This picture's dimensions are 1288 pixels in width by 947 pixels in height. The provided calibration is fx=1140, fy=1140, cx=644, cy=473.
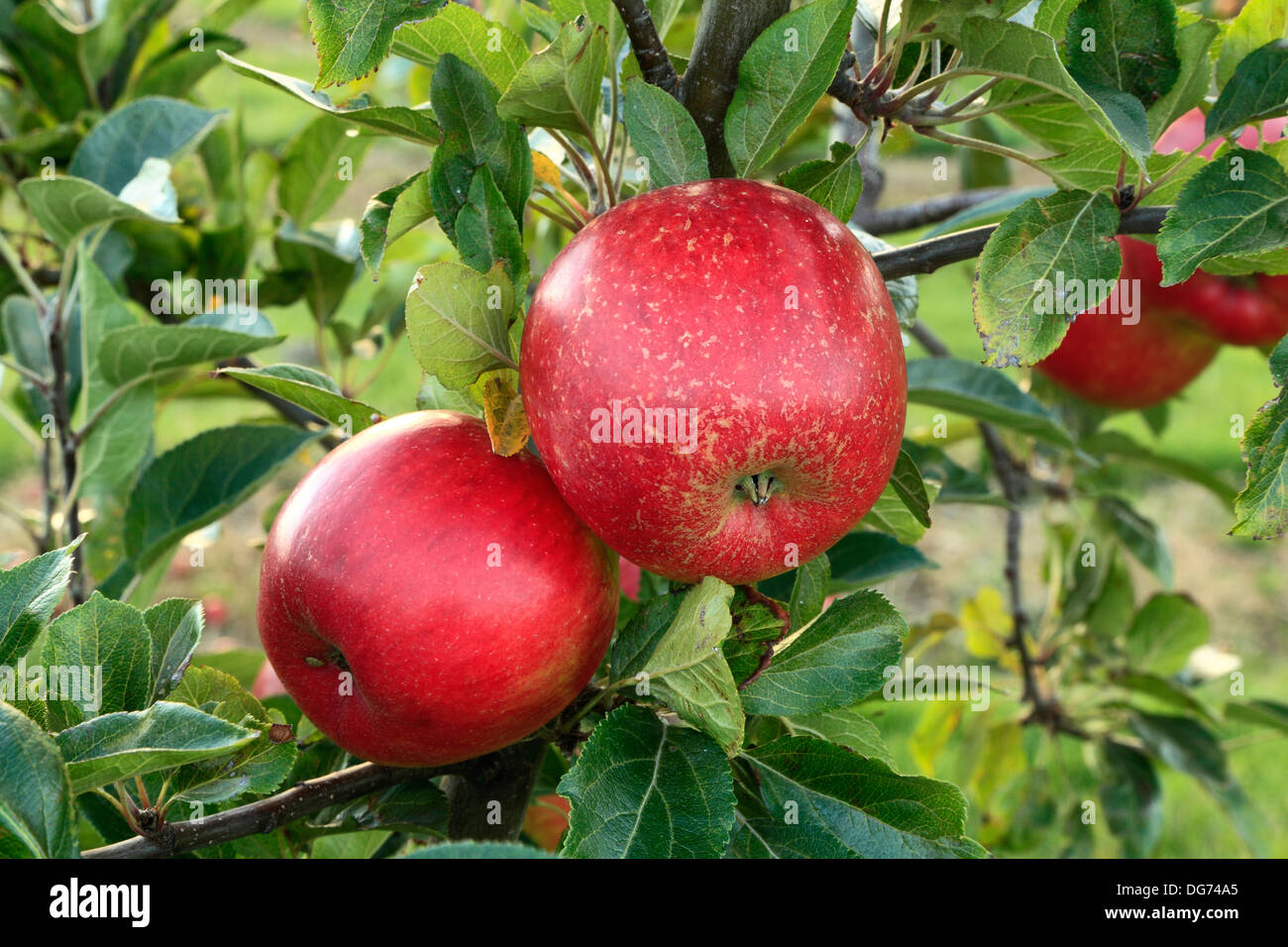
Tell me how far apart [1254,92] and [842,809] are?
48 centimetres

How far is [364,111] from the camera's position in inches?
26.2

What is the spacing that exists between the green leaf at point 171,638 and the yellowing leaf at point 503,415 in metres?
0.20

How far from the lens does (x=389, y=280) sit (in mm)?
1370

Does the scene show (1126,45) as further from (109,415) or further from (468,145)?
(109,415)

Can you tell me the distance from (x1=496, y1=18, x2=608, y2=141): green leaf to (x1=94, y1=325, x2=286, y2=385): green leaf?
33 centimetres

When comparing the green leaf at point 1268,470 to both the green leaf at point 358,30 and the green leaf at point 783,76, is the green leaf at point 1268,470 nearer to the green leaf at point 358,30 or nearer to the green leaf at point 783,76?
the green leaf at point 783,76

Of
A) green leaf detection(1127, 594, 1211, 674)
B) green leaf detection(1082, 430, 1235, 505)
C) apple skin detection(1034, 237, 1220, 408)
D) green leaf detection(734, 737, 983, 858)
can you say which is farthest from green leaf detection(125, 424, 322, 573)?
green leaf detection(1127, 594, 1211, 674)

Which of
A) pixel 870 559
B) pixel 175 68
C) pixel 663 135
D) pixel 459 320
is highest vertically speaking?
pixel 175 68

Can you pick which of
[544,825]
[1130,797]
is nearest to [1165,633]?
[1130,797]

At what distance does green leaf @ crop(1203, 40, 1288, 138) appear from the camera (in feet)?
2.16

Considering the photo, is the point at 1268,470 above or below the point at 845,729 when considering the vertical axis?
above

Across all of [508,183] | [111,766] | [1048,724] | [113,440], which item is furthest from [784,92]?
[1048,724]
